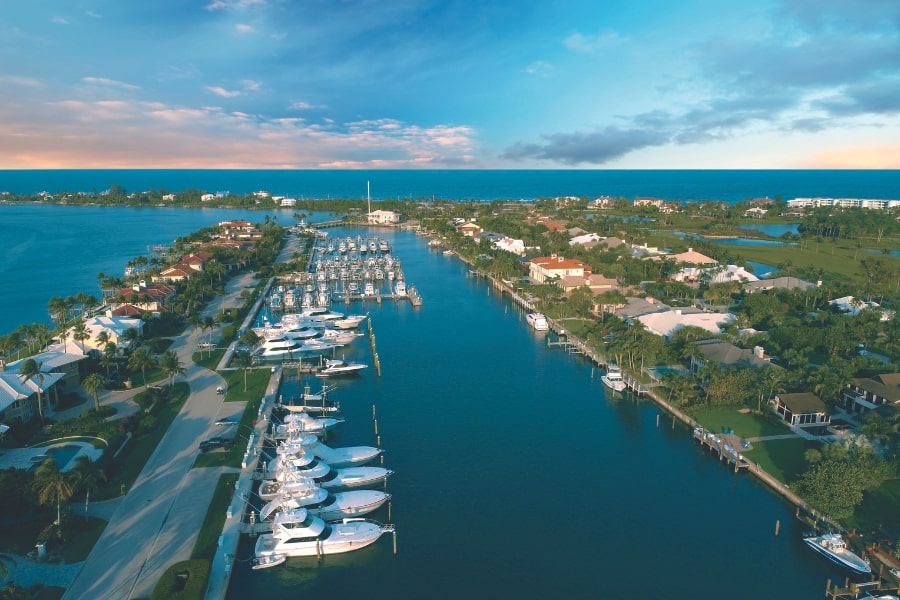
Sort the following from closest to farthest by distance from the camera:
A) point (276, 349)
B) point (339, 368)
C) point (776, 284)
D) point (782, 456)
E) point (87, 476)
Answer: point (87, 476) < point (782, 456) < point (339, 368) < point (276, 349) < point (776, 284)

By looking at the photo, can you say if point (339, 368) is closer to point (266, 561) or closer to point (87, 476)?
point (87, 476)

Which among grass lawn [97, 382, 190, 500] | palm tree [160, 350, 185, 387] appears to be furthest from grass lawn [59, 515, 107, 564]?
palm tree [160, 350, 185, 387]

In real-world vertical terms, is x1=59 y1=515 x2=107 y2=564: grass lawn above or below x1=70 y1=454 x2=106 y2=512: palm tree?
below

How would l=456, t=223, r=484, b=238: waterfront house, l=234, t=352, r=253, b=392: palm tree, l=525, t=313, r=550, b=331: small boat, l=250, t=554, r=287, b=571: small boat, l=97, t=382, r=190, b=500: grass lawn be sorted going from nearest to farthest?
l=250, t=554, r=287, b=571: small boat < l=97, t=382, r=190, b=500: grass lawn < l=234, t=352, r=253, b=392: palm tree < l=525, t=313, r=550, b=331: small boat < l=456, t=223, r=484, b=238: waterfront house

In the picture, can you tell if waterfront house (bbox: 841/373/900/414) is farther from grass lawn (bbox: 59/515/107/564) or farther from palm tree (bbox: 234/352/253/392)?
grass lawn (bbox: 59/515/107/564)

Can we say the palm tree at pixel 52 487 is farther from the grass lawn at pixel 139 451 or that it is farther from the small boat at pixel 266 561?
the small boat at pixel 266 561

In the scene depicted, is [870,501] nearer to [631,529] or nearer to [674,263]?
[631,529]

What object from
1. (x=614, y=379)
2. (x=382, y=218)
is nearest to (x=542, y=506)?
(x=614, y=379)
